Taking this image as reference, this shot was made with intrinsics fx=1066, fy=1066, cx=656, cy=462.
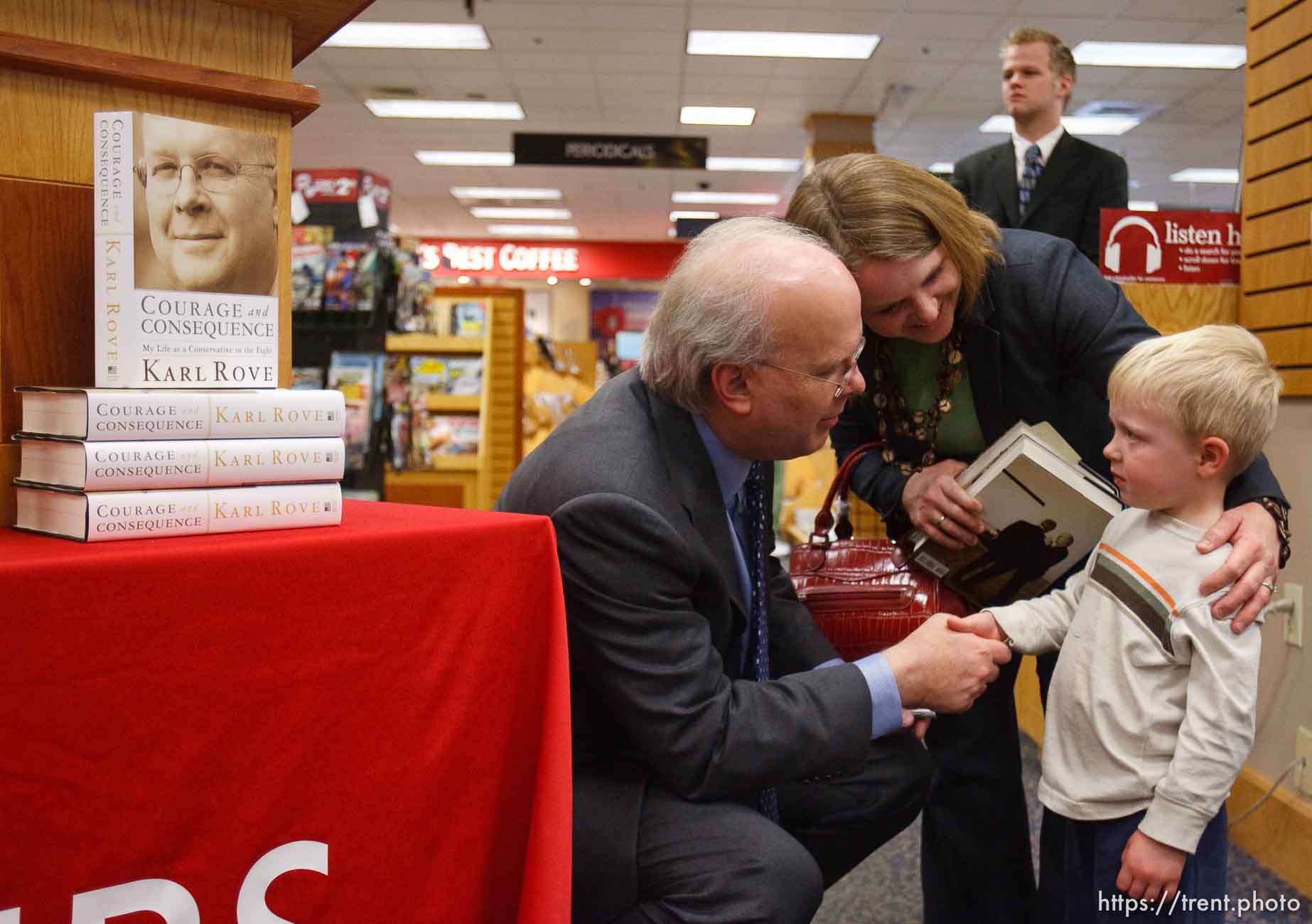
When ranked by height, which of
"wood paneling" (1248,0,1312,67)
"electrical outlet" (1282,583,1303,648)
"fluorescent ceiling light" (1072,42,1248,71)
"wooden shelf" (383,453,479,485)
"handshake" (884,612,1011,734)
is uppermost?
"fluorescent ceiling light" (1072,42,1248,71)

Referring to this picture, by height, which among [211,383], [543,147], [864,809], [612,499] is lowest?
[864,809]

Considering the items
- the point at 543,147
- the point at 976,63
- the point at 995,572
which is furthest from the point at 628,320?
the point at 995,572

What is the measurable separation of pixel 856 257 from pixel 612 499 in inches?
25.0

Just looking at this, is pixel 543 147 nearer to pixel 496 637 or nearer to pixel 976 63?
pixel 976 63

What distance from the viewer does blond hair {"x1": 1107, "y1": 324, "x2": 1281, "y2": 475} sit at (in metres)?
1.48

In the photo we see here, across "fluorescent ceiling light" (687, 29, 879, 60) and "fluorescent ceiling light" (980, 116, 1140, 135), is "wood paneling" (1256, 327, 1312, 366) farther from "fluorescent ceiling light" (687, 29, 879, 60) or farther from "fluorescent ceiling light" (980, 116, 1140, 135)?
"fluorescent ceiling light" (980, 116, 1140, 135)

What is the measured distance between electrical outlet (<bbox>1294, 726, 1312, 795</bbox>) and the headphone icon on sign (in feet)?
4.25

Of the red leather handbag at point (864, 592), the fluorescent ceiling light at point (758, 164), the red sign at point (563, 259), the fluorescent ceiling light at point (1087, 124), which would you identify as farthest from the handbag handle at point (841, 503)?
the red sign at point (563, 259)

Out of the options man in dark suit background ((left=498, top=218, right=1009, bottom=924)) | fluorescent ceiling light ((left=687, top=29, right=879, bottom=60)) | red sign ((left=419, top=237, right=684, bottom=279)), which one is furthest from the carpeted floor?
red sign ((left=419, top=237, right=684, bottom=279))

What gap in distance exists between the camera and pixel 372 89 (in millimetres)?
9375

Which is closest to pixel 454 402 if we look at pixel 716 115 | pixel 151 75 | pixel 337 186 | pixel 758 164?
pixel 337 186

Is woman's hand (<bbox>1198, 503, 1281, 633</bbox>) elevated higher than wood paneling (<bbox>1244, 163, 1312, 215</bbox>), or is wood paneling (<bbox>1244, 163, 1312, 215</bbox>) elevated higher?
wood paneling (<bbox>1244, 163, 1312, 215</bbox>)

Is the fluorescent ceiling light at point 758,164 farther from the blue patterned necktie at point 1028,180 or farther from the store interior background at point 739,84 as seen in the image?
the blue patterned necktie at point 1028,180

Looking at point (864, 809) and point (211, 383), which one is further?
point (864, 809)
